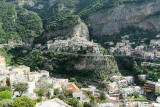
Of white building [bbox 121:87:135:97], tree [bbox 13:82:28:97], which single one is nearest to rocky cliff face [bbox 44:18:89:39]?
white building [bbox 121:87:135:97]

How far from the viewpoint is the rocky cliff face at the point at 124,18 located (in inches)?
2854

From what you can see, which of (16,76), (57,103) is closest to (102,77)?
(16,76)

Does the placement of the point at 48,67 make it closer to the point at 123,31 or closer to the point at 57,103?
the point at 57,103

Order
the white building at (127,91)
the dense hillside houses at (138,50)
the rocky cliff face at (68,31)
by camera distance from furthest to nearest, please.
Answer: the rocky cliff face at (68,31) < the dense hillside houses at (138,50) < the white building at (127,91)

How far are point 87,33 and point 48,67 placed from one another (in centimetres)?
3328

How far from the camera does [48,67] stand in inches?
1945

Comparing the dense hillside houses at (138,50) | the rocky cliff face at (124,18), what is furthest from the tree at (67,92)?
the rocky cliff face at (124,18)

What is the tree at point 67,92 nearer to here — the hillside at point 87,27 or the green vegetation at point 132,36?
the hillside at point 87,27

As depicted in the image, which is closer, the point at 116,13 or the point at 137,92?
the point at 137,92

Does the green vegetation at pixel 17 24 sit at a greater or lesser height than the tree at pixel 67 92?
greater

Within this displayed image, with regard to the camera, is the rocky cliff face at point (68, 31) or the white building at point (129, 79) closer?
the white building at point (129, 79)

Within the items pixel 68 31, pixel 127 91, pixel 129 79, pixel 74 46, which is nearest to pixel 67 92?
pixel 127 91

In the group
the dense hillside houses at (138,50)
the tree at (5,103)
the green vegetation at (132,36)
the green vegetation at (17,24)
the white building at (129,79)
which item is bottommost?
the white building at (129,79)

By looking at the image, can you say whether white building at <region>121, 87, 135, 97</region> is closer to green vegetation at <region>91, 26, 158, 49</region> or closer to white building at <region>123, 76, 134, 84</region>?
white building at <region>123, 76, 134, 84</region>
